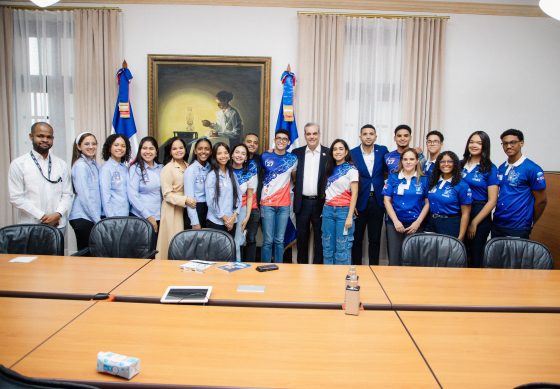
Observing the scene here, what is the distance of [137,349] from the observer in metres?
1.46

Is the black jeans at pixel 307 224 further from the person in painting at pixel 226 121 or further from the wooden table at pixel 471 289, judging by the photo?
the wooden table at pixel 471 289

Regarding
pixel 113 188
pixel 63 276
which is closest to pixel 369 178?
pixel 113 188

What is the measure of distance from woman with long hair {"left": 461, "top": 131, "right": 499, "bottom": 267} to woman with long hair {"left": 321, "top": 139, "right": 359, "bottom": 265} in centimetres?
113

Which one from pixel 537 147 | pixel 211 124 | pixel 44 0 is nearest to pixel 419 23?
pixel 537 147

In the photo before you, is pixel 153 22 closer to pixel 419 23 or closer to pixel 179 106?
pixel 179 106

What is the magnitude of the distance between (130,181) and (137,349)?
2902 mm

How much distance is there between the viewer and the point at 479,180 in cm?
385

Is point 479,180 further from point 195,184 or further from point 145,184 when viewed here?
point 145,184

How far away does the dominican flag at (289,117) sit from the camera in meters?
5.08

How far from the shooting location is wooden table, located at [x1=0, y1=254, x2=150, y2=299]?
2.06 metres

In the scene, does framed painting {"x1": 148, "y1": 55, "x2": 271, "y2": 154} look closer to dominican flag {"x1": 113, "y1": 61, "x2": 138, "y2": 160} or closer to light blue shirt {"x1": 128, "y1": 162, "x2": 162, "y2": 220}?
dominican flag {"x1": 113, "y1": 61, "x2": 138, "y2": 160}

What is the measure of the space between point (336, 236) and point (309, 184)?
66 cm

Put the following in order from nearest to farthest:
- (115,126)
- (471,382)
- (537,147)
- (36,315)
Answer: (471,382) < (36,315) < (115,126) < (537,147)

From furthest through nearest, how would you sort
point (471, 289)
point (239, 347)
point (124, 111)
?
1. point (124, 111)
2. point (471, 289)
3. point (239, 347)
